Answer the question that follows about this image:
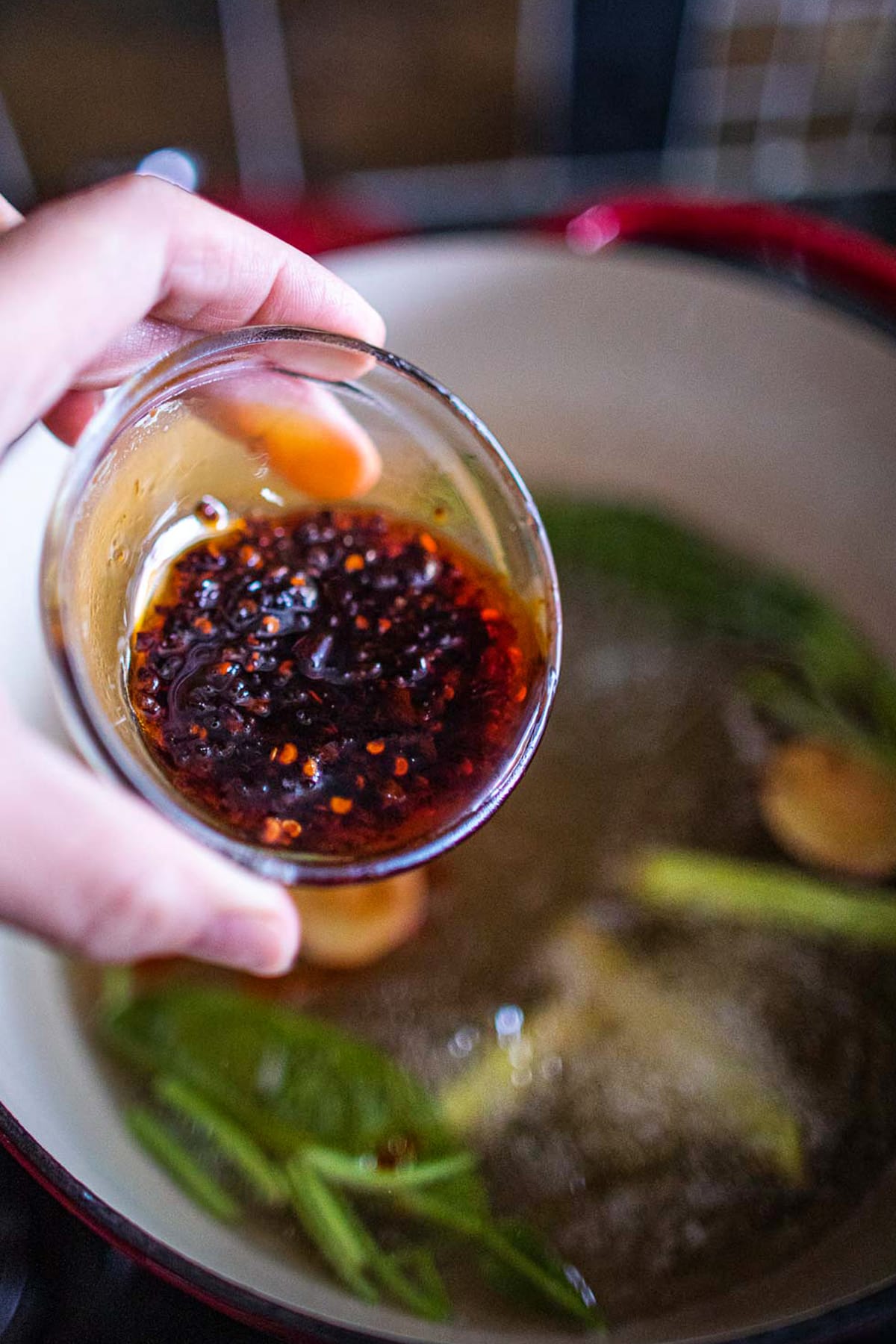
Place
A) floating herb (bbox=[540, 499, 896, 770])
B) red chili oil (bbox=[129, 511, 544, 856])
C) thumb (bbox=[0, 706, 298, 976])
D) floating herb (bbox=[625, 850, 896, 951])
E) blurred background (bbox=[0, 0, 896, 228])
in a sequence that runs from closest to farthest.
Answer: thumb (bbox=[0, 706, 298, 976]) → red chili oil (bbox=[129, 511, 544, 856]) → floating herb (bbox=[625, 850, 896, 951]) → floating herb (bbox=[540, 499, 896, 770]) → blurred background (bbox=[0, 0, 896, 228])

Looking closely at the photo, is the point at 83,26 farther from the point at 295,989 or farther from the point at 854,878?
the point at 854,878

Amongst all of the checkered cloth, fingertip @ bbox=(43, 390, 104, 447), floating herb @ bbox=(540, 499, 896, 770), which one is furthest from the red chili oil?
the checkered cloth

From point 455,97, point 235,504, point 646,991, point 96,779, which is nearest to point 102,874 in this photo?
point 96,779

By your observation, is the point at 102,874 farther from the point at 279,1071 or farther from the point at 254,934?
the point at 279,1071

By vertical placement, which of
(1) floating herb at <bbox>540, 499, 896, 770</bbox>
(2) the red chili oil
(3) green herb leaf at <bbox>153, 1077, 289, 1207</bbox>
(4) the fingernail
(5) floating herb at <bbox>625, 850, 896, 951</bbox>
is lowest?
(3) green herb leaf at <bbox>153, 1077, 289, 1207</bbox>

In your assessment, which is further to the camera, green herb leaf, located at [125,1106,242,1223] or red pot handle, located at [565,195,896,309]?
red pot handle, located at [565,195,896,309]

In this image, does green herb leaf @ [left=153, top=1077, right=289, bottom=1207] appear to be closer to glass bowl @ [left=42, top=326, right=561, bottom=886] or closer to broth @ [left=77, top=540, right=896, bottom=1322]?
broth @ [left=77, top=540, right=896, bottom=1322]

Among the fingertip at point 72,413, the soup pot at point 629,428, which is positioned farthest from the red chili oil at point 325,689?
the soup pot at point 629,428

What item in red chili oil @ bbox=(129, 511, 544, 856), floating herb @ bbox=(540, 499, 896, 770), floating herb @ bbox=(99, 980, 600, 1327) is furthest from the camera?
floating herb @ bbox=(540, 499, 896, 770)
